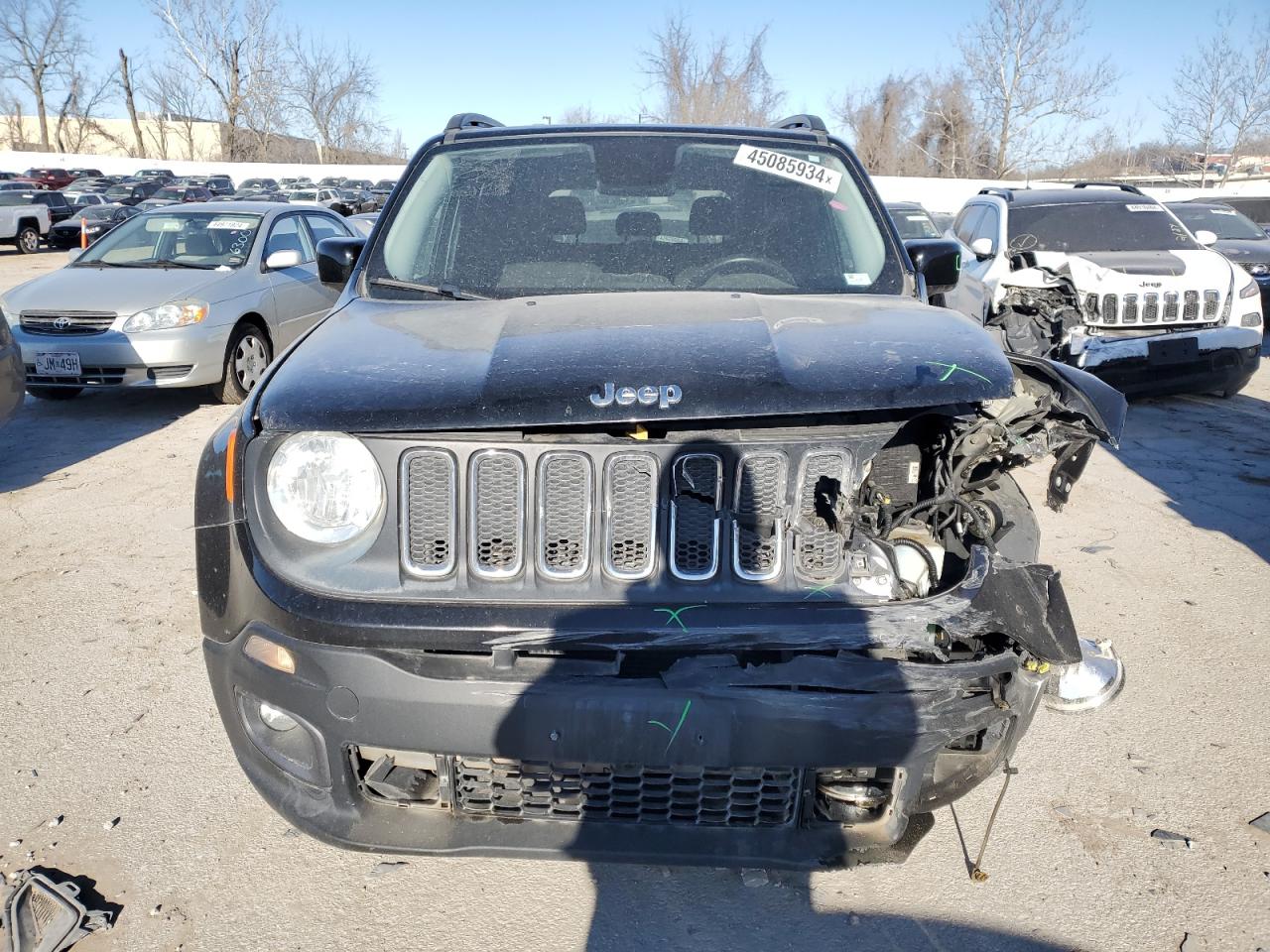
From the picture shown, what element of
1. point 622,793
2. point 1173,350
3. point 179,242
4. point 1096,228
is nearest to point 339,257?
point 622,793

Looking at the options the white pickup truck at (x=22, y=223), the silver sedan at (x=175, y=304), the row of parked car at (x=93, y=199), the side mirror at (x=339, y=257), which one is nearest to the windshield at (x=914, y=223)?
the row of parked car at (x=93, y=199)

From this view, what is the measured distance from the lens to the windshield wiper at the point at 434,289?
3102 millimetres

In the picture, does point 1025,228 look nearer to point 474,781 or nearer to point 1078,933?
point 1078,933

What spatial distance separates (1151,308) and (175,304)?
788cm

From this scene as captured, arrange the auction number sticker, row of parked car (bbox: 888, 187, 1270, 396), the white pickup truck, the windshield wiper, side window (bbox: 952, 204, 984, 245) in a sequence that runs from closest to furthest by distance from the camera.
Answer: the windshield wiper < the auction number sticker < row of parked car (bbox: 888, 187, 1270, 396) < side window (bbox: 952, 204, 984, 245) < the white pickup truck

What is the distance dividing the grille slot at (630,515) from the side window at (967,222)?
8.67m

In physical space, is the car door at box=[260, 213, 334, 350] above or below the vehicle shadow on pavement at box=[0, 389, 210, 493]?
above

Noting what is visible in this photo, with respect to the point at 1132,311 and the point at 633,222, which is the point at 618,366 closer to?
the point at 633,222

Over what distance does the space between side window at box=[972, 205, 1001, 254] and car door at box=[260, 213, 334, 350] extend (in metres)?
6.20

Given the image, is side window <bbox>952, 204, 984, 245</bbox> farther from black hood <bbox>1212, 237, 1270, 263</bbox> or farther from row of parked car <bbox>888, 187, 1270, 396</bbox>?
black hood <bbox>1212, 237, 1270, 263</bbox>

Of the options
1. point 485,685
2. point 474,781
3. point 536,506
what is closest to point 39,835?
point 474,781

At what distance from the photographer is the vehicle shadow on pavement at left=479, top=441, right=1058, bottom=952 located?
78.5 inches

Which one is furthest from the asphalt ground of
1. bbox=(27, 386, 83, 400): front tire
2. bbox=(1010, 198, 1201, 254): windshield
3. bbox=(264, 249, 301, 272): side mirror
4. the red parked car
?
the red parked car

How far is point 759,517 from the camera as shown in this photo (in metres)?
2.23
